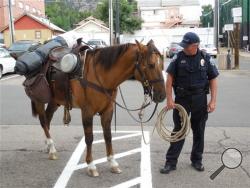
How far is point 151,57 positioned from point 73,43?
80.6 inches

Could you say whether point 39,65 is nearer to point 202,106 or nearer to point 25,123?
point 202,106

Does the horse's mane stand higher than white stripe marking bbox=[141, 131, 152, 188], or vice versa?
the horse's mane

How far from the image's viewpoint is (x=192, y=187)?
5.64 m

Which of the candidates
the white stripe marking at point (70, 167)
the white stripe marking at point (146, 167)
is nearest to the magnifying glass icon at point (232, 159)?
the white stripe marking at point (146, 167)

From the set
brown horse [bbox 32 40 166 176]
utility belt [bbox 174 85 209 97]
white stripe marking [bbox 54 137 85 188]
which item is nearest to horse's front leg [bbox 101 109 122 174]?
brown horse [bbox 32 40 166 176]

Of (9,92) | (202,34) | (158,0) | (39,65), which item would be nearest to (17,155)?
(39,65)

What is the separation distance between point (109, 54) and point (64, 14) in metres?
110

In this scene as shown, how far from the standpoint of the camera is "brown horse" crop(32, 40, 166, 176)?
18.4 ft

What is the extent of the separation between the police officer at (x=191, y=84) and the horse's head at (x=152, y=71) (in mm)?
434

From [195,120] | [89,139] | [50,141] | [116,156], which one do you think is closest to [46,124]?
[50,141]

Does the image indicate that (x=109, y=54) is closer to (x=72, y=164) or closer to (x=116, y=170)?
(x=116, y=170)

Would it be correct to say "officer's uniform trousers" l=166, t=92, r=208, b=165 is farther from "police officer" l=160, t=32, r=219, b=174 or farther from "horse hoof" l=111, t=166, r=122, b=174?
"horse hoof" l=111, t=166, r=122, b=174

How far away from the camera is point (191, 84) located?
6.02m

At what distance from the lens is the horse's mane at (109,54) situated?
5.91 m
